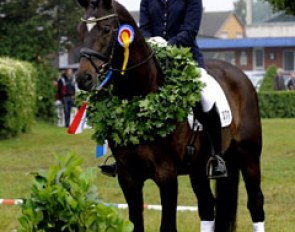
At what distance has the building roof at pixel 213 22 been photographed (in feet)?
354

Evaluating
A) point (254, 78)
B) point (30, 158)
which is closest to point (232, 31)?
point (254, 78)

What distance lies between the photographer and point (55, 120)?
113 ft

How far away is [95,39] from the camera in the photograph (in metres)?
6.77

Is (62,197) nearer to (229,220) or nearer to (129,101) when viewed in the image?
(129,101)

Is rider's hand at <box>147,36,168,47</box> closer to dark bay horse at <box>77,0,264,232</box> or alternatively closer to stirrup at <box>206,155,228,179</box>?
dark bay horse at <box>77,0,264,232</box>

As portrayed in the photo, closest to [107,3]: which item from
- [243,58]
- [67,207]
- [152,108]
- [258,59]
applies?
[152,108]

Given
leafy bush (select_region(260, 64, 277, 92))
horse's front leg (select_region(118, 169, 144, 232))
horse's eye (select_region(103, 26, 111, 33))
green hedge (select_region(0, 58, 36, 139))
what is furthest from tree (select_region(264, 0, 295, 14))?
leafy bush (select_region(260, 64, 277, 92))

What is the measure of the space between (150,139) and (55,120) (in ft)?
90.7

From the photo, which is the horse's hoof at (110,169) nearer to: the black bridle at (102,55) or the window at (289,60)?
the black bridle at (102,55)

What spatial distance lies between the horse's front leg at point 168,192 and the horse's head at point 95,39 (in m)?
0.98

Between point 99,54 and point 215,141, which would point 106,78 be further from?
point 215,141

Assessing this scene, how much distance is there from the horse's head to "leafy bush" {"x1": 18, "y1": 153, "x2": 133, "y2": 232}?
179cm

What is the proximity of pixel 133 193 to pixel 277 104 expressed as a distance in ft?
96.7

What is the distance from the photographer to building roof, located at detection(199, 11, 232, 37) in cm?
10775
